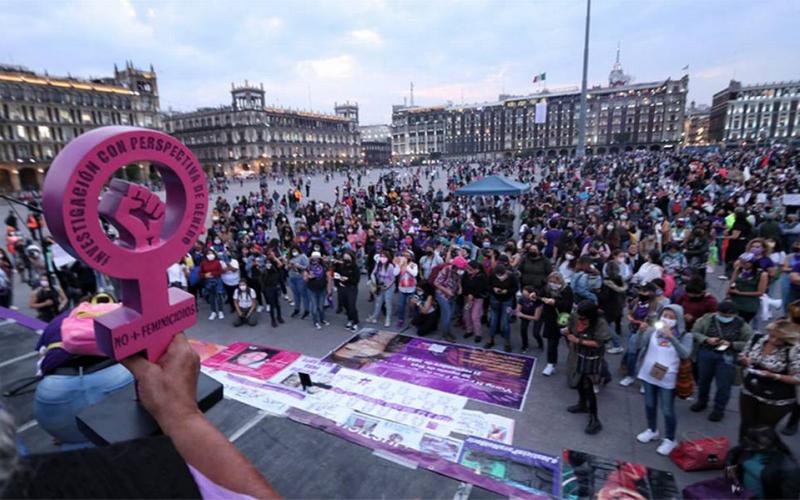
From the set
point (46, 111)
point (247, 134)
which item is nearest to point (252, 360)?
point (46, 111)

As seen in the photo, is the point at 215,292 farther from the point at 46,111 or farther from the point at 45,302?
the point at 46,111

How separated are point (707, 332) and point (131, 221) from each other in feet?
20.3

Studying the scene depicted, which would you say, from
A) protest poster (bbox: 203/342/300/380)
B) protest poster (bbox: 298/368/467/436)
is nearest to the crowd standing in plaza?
protest poster (bbox: 203/342/300/380)

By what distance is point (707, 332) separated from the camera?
510 cm

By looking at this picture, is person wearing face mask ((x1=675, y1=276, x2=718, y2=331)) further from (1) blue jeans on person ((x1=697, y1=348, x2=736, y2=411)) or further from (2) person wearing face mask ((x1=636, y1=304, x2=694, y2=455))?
(2) person wearing face mask ((x1=636, y1=304, x2=694, y2=455))

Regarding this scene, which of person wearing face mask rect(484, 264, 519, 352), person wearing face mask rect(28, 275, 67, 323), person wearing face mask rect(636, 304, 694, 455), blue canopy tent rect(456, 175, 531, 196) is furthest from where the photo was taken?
blue canopy tent rect(456, 175, 531, 196)

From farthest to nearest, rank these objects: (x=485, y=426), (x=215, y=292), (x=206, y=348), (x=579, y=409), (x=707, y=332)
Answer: (x=215, y=292) < (x=206, y=348) < (x=579, y=409) < (x=485, y=426) < (x=707, y=332)

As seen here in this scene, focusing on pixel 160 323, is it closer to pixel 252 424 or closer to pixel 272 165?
pixel 252 424

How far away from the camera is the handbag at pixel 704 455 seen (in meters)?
4.36

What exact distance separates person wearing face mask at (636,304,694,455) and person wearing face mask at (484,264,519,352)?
280 centimetres

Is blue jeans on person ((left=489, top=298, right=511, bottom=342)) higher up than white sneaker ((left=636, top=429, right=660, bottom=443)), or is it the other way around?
blue jeans on person ((left=489, top=298, right=511, bottom=342))

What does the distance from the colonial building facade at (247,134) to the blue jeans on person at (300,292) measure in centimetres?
8758

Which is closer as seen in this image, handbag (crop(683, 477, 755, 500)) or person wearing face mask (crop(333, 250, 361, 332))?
handbag (crop(683, 477, 755, 500))

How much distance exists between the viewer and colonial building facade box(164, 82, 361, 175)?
89438 mm
